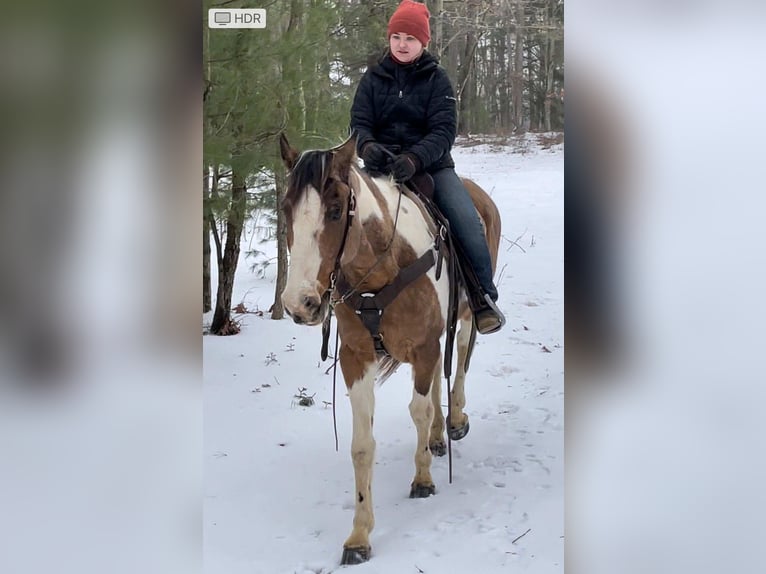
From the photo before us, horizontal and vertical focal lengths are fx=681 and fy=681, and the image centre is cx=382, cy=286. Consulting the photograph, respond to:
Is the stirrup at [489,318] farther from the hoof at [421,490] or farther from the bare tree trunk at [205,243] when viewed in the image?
the bare tree trunk at [205,243]

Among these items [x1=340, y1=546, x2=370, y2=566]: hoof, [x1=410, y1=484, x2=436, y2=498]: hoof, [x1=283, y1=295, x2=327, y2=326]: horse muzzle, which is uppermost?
[x1=283, y1=295, x2=327, y2=326]: horse muzzle

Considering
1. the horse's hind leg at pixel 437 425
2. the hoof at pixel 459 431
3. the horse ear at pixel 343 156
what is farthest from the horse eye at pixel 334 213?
the hoof at pixel 459 431

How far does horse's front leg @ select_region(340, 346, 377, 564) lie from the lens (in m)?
2.29

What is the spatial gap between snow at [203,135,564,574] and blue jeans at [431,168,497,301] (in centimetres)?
5

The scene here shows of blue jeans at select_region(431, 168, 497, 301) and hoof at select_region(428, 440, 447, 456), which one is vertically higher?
blue jeans at select_region(431, 168, 497, 301)

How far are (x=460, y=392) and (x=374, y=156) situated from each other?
0.90m

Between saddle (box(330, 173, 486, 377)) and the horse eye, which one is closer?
the horse eye

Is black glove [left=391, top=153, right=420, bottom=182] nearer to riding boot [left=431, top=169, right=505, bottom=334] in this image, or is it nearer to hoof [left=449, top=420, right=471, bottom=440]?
riding boot [left=431, top=169, right=505, bottom=334]

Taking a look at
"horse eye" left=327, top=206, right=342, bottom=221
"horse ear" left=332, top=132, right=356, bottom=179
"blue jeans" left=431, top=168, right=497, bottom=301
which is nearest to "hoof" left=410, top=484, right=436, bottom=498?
"blue jeans" left=431, top=168, right=497, bottom=301

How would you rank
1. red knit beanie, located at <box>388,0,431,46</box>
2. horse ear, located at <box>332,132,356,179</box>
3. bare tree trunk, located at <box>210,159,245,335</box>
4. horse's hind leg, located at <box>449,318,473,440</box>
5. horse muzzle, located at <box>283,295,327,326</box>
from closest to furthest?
horse muzzle, located at <box>283,295,327,326</box> → horse ear, located at <box>332,132,356,179</box> → red knit beanie, located at <box>388,0,431,46</box> → bare tree trunk, located at <box>210,159,245,335</box> → horse's hind leg, located at <box>449,318,473,440</box>
